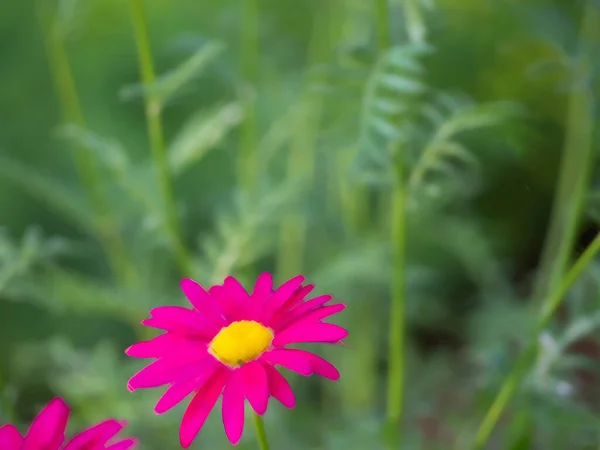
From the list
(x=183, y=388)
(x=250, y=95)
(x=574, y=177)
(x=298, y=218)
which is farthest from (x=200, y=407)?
(x=574, y=177)

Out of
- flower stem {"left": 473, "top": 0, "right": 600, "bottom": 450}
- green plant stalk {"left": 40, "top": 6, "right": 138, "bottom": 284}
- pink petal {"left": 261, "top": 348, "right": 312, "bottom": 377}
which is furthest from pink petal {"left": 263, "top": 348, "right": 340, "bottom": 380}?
green plant stalk {"left": 40, "top": 6, "right": 138, "bottom": 284}

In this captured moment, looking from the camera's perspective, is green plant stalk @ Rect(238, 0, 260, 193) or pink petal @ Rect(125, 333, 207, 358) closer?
pink petal @ Rect(125, 333, 207, 358)

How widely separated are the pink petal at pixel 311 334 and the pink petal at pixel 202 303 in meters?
0.03

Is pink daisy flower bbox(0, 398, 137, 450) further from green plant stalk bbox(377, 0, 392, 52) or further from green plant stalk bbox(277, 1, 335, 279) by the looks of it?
green plant stalk bbox(277, 1, 335, 279)

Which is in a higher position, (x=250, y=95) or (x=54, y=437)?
(x=250, y=95)

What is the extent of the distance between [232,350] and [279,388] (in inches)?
0.9

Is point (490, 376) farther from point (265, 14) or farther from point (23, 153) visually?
point (23, 153)

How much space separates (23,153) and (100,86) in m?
0.14

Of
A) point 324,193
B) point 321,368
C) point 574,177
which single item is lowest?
point 321,368

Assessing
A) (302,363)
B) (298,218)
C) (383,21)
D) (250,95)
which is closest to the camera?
(302,363)

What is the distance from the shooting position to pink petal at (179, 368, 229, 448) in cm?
25

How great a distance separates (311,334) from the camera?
25 centimetres

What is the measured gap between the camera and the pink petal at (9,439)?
10.1 inches

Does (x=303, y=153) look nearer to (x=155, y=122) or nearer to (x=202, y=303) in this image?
(x=155, y=122)
